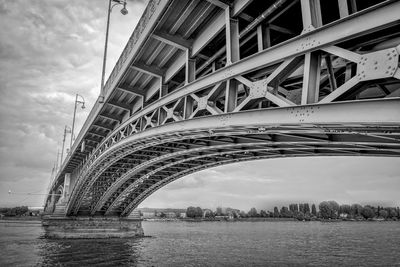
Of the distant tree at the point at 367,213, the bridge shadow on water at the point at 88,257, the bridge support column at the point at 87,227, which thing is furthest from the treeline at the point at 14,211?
the distant tree at the point at 367,213

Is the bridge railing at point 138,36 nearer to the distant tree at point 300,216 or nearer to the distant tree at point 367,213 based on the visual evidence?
the distant tree at point 367,213

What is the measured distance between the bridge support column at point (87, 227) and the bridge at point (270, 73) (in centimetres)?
2228

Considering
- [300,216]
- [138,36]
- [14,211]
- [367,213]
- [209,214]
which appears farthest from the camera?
[209,214]

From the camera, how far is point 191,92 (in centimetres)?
900

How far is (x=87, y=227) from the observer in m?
35.1

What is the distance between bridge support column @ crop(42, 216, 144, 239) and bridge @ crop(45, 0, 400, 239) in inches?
877

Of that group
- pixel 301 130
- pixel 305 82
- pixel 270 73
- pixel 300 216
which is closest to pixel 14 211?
pixel 300 216

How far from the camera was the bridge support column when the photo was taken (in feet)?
112

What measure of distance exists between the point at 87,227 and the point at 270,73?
34.0 metres

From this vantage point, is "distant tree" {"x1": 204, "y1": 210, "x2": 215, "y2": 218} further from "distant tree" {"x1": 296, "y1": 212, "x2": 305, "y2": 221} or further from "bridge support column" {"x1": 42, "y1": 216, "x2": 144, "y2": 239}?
"bridge support column" {"x1": 42, "y1": 216, "x2": 144, "y2": 239}

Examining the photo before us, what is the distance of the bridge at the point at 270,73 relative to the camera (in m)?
4.66

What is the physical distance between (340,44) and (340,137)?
3.89 meters

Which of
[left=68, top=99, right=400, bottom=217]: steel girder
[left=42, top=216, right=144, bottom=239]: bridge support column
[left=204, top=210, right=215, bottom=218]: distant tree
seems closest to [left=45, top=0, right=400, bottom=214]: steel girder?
[left=68, top=99, right=400, bottom=217]: steel girder

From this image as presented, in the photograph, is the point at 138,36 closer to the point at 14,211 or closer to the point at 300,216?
the point at 300,216
